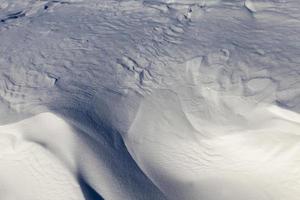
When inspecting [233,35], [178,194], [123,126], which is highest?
[233,35]

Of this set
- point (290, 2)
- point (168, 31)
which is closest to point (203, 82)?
point (168, 31)

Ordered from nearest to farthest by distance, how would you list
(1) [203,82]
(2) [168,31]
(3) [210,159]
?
(3) [210,159], (1) [203,82], (2) [168,31]

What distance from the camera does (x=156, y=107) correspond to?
2.58 metres

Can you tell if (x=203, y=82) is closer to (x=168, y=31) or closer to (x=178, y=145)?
(x=178, y=145)

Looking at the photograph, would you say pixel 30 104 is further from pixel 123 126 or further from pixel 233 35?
pixel 233 35

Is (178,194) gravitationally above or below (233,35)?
below

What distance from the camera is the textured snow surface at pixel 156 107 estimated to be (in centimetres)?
213

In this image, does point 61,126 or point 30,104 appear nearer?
point 61,126

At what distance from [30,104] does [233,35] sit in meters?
1.74

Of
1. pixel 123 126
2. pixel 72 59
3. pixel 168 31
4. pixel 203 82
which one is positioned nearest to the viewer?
pixel 123 126

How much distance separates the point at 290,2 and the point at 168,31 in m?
1.22

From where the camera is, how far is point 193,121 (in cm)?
247

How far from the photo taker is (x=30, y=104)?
2.60m

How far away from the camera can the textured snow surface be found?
6.98 feet
